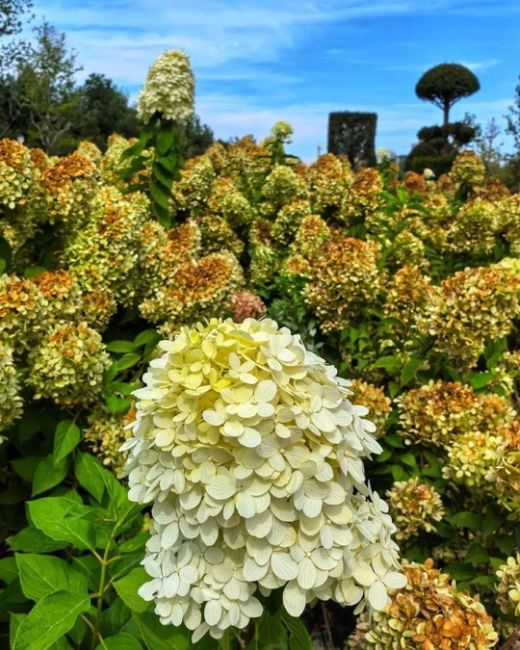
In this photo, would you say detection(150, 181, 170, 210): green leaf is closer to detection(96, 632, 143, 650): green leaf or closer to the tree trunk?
detection(96, 632, 143, 650): green leaf

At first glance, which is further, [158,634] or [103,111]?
[103,111]

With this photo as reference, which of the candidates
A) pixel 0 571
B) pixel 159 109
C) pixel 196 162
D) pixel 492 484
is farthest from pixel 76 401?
pixel 196 162

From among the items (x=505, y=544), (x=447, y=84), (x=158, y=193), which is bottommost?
(x=505, y=544)

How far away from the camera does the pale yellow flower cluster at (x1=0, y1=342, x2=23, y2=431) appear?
170cm

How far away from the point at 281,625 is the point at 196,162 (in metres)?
4.16

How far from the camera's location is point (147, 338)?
2420 millimetres

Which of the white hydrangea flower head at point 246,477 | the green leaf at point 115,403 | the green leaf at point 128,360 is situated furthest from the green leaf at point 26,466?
the white hydrangea flower head at point 246,477

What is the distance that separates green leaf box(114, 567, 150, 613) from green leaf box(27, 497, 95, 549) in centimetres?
10

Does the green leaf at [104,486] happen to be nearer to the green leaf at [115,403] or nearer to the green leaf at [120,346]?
the green leaf at [115,403]

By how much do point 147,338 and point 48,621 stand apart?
1357mm

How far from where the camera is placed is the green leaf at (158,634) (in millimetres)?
1197

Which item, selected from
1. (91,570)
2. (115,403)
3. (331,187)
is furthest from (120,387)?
(331,187)

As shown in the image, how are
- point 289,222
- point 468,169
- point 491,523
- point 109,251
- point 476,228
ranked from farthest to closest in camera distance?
point 468,169, point 289,222, point 476,228, point 109,251, point 491,523

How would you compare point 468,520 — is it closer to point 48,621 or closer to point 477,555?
point 477,555
